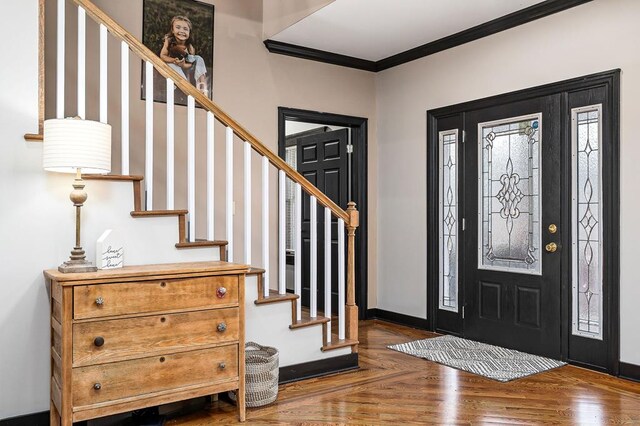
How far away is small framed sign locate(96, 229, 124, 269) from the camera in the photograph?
2613 millimetres

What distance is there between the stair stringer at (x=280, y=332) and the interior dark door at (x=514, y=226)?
5.30ft

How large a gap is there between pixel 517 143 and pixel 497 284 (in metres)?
1.18

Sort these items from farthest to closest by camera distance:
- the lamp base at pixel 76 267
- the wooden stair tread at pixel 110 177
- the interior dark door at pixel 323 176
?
the interior dark door at pixel 323 176 → the wooden stair tread at pixel 110 177 → the lamp base at pixel 76 267

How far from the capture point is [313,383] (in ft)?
11.2

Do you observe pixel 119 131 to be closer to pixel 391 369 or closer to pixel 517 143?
pixel 391 369

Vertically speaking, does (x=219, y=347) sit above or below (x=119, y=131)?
below

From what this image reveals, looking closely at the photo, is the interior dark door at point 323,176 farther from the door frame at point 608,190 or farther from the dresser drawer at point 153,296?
the dresser drawer at point 153,296

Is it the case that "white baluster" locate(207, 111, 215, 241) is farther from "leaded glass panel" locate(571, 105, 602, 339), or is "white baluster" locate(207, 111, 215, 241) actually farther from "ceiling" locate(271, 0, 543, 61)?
"leaded glass panel" locate(571, 105, 602, 339)

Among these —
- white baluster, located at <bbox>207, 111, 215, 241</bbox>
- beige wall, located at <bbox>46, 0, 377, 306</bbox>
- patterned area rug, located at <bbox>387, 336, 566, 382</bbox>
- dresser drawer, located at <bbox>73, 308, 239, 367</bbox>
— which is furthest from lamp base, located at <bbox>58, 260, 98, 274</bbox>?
patterned area rug, located at <bbox>387, 336, 566, 382</bbox>

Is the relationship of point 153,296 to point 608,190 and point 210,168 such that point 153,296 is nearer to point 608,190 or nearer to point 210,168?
point 210,168

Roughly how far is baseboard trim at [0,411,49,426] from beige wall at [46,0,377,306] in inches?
72.7

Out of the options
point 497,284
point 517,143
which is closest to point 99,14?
point 517,143

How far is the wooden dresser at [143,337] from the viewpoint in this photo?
238 cm

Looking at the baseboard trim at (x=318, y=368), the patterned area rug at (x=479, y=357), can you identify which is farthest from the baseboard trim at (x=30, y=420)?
the patterned area rug at (x=479, y=357)
